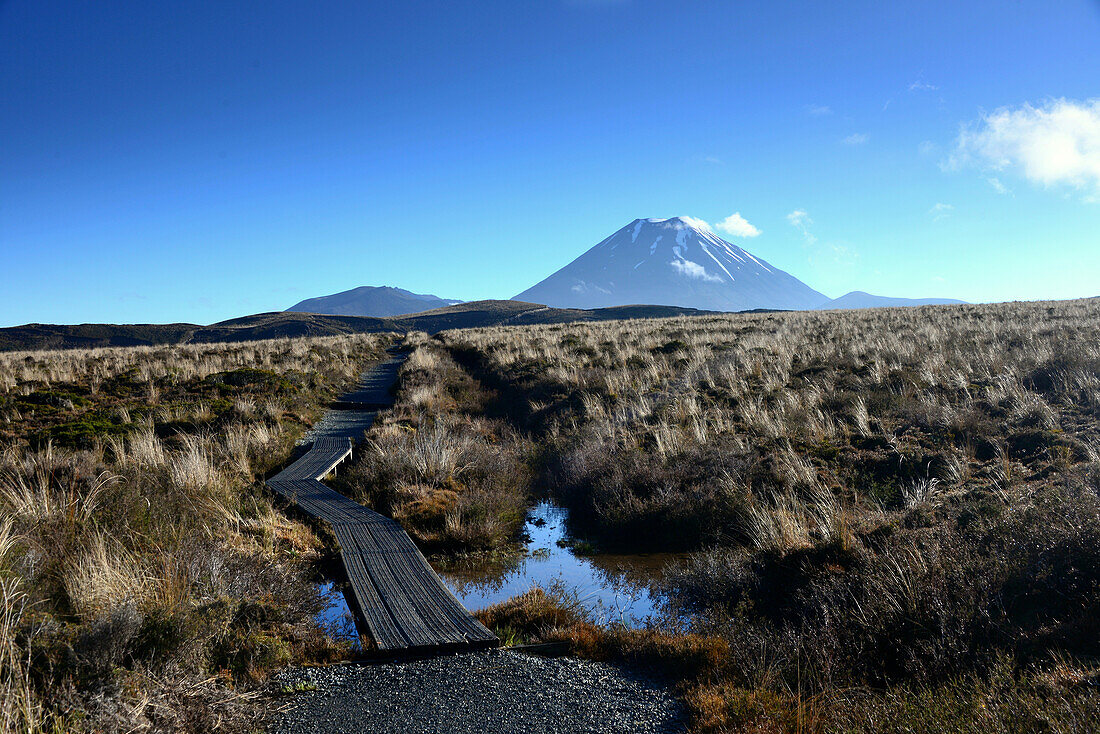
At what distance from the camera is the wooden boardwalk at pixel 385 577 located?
16.1ft

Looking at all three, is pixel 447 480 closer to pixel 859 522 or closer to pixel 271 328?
pixel 859 522

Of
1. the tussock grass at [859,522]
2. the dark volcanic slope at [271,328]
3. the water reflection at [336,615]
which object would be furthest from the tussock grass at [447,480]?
the dark volcanic slope at [271,328]

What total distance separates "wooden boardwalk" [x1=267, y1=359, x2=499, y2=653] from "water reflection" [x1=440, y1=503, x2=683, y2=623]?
69 centimetres

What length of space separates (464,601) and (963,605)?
4.69 m

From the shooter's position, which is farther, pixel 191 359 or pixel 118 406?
pixel 191 359

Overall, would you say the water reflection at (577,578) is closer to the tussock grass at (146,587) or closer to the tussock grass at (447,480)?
the tussock grass at (447,480)

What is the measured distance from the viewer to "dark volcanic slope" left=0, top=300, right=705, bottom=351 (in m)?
64.9

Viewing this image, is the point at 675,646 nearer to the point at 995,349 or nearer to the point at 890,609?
the point at 890,609

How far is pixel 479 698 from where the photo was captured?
3998 millimetres

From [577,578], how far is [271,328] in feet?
299

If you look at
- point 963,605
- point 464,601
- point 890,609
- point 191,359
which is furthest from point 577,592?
point 191,359

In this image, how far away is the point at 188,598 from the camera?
4.14m

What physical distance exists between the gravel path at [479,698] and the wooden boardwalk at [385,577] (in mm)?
300

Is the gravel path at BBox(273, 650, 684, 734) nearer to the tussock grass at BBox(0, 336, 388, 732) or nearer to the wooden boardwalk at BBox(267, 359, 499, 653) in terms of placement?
the wooden boardwalk at BBox(267, 359, 499, 653)
